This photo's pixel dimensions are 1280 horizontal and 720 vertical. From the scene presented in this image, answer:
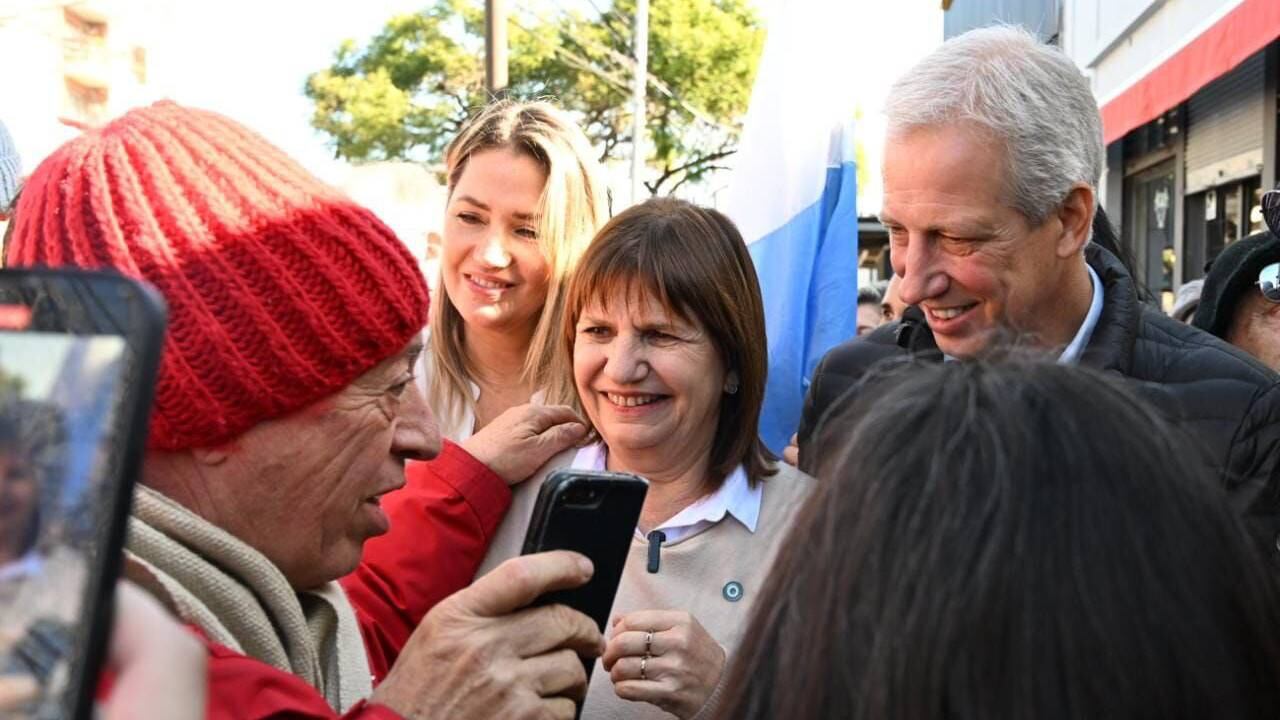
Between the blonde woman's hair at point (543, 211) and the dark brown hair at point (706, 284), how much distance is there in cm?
48

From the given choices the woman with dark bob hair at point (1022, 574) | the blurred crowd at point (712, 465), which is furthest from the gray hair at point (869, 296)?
the woman with dark bob hair at point (1022, 574)

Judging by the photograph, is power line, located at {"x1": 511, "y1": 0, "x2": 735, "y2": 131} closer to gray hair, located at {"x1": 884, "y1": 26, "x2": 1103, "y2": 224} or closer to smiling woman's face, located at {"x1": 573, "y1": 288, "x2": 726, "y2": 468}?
smiling woman's face, located at {"x1": 573, "y1": 288, "x2": 726, "y2": 468}

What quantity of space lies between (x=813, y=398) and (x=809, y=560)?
1.98m

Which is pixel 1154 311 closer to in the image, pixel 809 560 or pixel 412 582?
pixel 412 582

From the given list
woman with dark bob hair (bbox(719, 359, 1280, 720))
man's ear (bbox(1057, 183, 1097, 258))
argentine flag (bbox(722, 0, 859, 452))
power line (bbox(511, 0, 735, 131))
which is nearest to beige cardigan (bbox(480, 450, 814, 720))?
man's ear (bbox(1057, 183, 1097, 258))

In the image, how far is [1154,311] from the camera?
261cm

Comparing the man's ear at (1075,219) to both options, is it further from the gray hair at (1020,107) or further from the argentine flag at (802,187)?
the argentine flag at (802,187)

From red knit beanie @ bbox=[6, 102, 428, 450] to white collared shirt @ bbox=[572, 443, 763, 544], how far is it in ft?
3.75

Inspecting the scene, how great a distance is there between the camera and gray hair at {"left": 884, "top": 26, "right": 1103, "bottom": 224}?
247 centimetres

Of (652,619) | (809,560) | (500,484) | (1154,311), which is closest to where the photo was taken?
(809,560)

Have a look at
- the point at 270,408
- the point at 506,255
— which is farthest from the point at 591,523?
the point at 506,255

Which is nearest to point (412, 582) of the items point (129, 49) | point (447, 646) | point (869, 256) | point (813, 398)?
point (447, 646)

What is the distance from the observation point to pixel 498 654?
1487 mm

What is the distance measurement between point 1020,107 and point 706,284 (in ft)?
2.26
